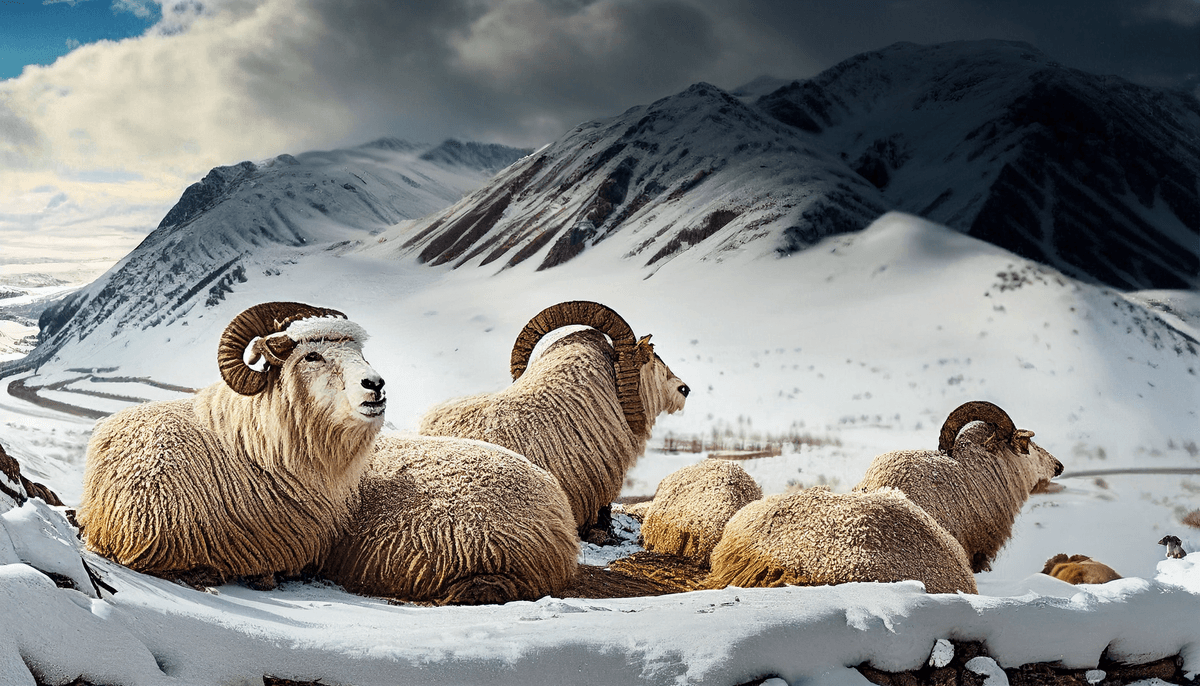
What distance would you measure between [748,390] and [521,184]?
14.1 ft

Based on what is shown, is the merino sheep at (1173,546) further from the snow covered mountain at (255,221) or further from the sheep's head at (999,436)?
the snow covered mountain at (255,221)

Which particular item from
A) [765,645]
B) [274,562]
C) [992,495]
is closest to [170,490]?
[274,562]

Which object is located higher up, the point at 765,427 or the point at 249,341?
the point at 249,341

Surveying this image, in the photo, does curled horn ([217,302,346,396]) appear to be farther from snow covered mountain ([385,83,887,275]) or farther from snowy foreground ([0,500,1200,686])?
snow covered mountain ([385,83,887,275])

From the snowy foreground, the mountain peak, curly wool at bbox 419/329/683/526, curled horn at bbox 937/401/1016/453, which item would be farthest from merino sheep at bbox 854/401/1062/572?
the mountain peak

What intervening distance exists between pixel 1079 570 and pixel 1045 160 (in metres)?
4.08

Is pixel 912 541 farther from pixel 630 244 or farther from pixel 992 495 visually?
pixel 630 244

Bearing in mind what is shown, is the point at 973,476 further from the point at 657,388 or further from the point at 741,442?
the point at 657,388

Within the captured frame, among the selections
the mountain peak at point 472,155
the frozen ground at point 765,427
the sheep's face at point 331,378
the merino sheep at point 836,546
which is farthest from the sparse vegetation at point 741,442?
the mountain peak at point 472,155

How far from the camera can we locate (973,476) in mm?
4035

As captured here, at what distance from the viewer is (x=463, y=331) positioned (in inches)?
242

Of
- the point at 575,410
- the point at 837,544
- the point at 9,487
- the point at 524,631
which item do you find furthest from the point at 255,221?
the point at 524,631

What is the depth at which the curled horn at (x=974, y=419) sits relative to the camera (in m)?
4.02

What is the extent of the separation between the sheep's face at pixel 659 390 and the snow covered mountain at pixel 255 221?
3.39 meters
